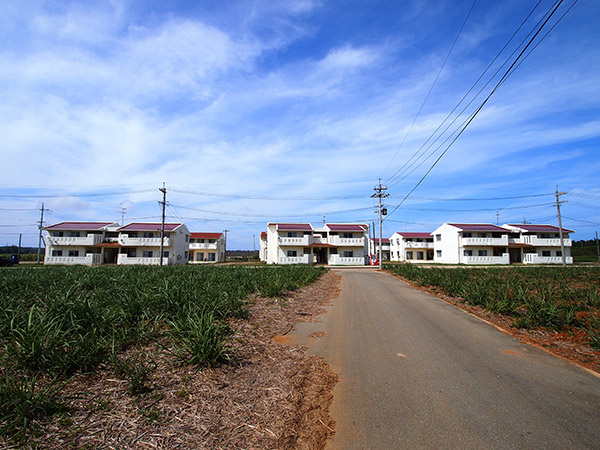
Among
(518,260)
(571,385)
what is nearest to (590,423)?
(571,385)

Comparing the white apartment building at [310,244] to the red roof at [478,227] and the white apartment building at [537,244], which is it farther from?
the white apartment building at [537,244]

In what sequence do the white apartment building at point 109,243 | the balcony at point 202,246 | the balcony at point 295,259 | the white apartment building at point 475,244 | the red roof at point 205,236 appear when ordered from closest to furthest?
the white apartment building at point 109,243 < the balcony at point 295,259 < the white apartment building at point 475,244 < the balcony at point 202,246 < the red roof at point 205,236

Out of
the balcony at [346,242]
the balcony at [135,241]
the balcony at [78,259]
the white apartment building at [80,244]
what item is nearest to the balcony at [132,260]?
the balcony at [135,241]

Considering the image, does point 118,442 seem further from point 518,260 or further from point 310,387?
point 518,260

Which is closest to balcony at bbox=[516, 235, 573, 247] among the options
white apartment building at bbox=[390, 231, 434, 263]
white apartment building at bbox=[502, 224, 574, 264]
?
white apartment building at bbox=[502, 224, 574, 264]

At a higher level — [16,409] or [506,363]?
[16,409]

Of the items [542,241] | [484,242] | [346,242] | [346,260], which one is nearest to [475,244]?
[484,242]

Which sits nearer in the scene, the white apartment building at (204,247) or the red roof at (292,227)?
the red roof at (292,227)

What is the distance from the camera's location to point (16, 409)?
2.57 meters

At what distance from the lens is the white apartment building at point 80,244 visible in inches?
1768

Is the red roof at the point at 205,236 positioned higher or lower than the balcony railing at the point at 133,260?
higher

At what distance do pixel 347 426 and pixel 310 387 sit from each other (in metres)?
0.96

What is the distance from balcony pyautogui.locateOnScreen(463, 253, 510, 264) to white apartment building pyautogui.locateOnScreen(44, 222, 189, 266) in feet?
151

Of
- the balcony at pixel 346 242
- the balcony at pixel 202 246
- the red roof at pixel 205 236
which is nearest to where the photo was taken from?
the balcony at pixel 346 242
